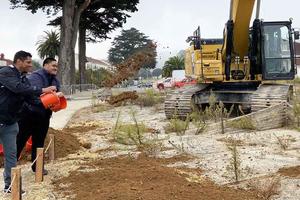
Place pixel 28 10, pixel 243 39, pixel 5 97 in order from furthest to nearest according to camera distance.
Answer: pixel 28 10, pixel 243 39, pixel 5 97

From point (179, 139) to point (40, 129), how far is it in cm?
360

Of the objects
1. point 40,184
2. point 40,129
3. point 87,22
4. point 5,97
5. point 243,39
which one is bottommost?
point 40,184

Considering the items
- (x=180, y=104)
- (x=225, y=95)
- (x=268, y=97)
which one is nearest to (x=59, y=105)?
(x=268, y=97)

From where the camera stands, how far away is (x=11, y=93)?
21.7 ft

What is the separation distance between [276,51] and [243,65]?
4.12 feet

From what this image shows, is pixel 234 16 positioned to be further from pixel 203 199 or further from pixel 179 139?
pixel 203 199

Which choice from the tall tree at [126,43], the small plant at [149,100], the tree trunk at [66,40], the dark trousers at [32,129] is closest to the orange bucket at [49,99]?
the dark trousers at [32,129]

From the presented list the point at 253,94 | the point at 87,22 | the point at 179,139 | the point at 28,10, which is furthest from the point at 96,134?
the point at 87,22

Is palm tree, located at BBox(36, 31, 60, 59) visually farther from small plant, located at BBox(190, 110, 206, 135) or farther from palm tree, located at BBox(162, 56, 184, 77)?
small plant, located at BBox(190, 110, 206, 135)

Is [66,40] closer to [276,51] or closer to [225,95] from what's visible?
[225,95]

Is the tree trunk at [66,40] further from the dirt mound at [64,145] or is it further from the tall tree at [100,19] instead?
the dirt mound at [64,145]

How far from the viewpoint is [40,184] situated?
23.4 ft

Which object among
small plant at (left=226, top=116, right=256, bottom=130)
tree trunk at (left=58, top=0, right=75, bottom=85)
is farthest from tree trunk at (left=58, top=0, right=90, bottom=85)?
small plant at (left=226, top=116, right=256, bottom=130)

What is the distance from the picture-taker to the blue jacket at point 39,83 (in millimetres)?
7559
